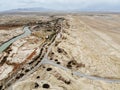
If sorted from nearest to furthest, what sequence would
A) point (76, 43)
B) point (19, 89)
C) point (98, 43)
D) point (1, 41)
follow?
point (19, 89) < point (76, 43) < point (98, 43) < point (1, 41)

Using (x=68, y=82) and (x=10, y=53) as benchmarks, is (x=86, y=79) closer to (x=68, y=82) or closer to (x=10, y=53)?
(x=68, y=82)

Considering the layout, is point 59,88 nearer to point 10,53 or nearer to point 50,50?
point 50,50

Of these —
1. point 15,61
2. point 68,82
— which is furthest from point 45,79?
point 15,61

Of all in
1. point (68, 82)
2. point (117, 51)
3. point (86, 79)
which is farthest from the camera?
point (117, 51)

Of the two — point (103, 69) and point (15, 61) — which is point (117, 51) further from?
point (15, 61)

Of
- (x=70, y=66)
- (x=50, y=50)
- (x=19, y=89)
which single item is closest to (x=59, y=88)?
(x=19, y=89)

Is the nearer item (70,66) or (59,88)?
(59,88)

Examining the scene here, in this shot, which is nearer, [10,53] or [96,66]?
[96,66]

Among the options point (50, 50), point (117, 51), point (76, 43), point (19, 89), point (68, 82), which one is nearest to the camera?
point (19, 89)

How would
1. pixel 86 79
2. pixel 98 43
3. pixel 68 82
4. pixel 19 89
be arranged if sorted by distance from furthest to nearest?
1. pixel 98 43
2. pixel 86 79
3. pixel 68 82
4. pixel 19 89
